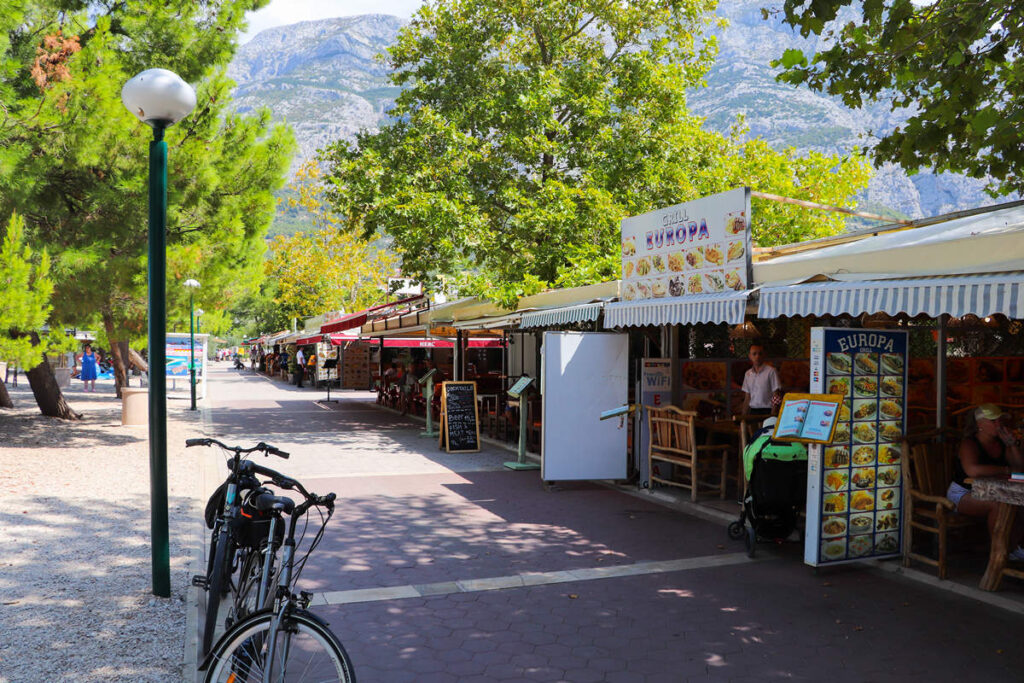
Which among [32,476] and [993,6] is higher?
[993,6]

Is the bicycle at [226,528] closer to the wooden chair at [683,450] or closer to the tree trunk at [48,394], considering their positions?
the wooden chair at [683,450]

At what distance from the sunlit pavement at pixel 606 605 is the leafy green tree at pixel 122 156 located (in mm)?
6669

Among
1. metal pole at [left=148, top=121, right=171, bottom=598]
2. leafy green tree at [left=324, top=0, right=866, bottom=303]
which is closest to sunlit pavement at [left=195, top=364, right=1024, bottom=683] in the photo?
metal pole at [left=148, top=121, right=171, bottom=598]

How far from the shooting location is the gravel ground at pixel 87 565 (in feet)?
13.7

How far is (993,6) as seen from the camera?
564 cm

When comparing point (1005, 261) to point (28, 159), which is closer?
point (1005, 261)

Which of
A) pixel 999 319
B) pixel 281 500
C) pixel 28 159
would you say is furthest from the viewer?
pixel 28 159

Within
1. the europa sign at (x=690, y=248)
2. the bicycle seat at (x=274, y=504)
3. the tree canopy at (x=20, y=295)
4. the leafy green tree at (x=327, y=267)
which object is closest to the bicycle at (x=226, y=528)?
the bicycle seat at (x=274, y=504)

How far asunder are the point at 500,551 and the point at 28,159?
9252mm

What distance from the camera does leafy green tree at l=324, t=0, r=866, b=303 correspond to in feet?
54.1

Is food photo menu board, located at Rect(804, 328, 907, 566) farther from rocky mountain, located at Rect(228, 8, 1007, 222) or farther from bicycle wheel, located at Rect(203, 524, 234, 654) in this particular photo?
rocky mountain, located at Rect(228, 8, 1007, 222)

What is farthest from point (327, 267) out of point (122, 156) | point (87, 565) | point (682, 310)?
point (87, 565)

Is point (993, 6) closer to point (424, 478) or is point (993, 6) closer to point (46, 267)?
point (424, 478)

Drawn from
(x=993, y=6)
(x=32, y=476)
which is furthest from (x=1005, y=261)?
(x=32, y=476)
